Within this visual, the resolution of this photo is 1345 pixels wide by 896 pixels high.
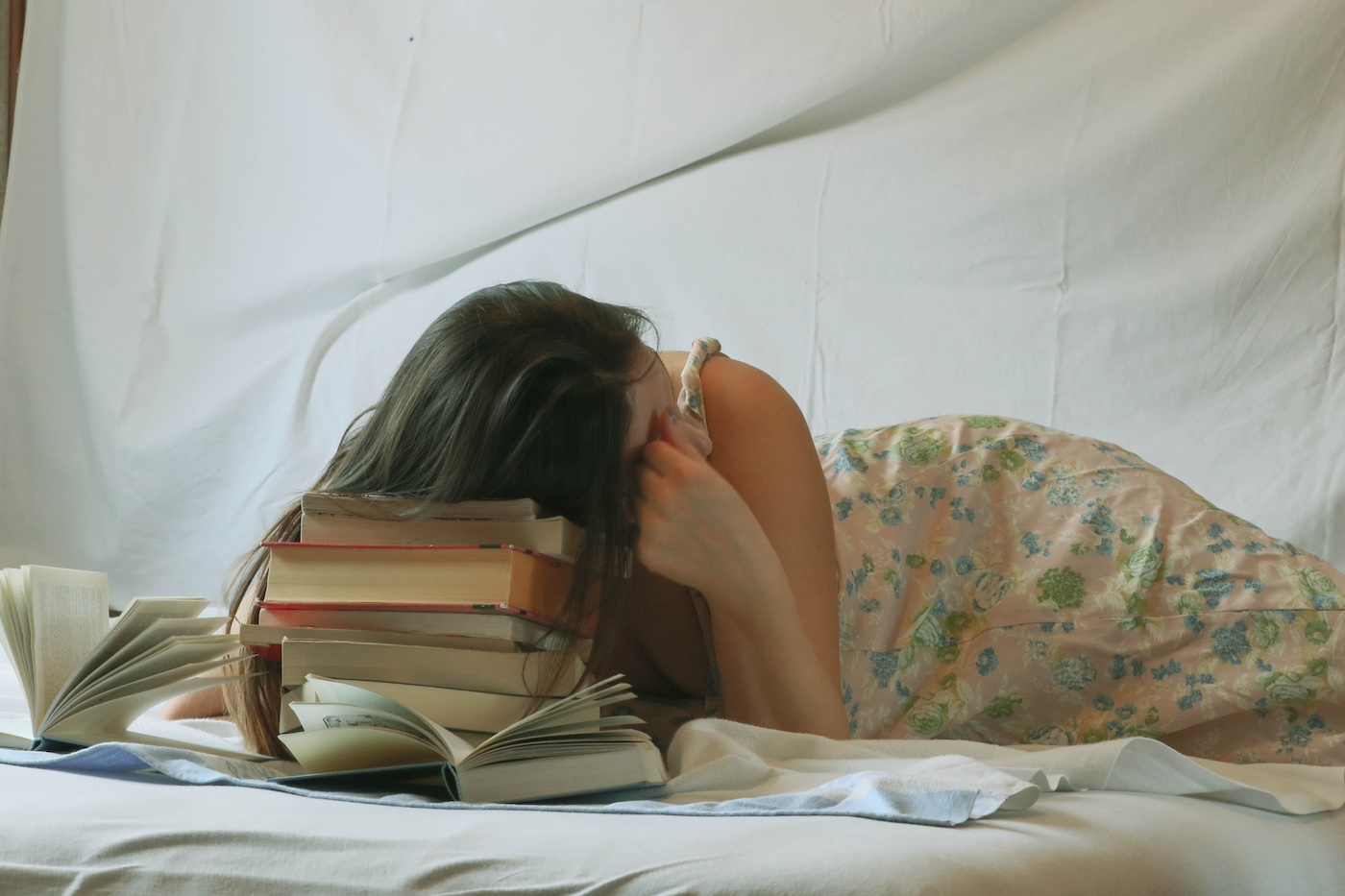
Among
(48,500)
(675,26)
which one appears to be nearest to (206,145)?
(48,500)

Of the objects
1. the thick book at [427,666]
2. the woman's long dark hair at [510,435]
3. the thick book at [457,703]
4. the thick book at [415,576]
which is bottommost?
the thick book at [457,703]

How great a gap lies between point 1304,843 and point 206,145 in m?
2.22

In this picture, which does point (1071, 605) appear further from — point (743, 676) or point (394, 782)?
point (394, 782)

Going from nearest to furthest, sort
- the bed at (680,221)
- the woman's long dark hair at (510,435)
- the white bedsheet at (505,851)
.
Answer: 1. the white bedsheet at (505,851)
2. the woman's long dark hair at (510,435)
3. the bed at (680,221)

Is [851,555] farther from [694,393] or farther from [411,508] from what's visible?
[411,508]

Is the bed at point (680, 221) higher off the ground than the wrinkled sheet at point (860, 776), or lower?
higher

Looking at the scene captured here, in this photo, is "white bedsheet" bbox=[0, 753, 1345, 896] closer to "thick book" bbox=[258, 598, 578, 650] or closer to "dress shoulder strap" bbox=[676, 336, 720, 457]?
"thick book" bbox=[258, 598, 578, 650]

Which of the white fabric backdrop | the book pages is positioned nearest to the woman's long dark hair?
the book pages

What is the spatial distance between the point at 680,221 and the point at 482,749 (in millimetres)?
1487

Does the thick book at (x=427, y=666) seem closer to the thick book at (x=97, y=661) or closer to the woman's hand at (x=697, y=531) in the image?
the thick book at (x=97, y=661)

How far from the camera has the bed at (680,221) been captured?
168 centimetres

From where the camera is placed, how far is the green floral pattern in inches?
40.8

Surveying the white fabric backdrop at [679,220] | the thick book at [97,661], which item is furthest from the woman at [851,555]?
the white fabric backdrop at [679,220]

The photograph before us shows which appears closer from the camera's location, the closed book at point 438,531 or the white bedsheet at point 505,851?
the white bedsheet at point 505,851
